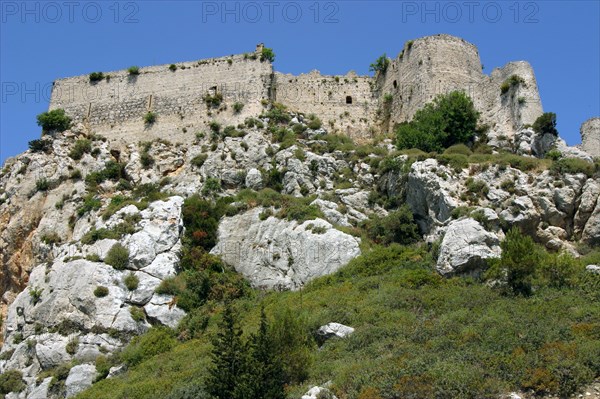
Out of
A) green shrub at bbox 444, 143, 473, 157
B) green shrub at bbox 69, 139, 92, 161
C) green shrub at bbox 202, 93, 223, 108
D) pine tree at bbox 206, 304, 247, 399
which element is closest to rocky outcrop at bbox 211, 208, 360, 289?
green shrub at bbox 444, 143, 473, 157

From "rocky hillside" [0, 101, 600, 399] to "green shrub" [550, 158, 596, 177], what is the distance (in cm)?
6

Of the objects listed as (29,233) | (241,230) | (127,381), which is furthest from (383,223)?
(29,233)

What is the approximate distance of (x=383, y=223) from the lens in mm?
33094

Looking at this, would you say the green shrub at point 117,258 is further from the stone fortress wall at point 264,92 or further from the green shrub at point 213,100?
the green shrub at point 213,100

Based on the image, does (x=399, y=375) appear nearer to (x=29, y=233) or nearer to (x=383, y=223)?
(x=383, y=223)

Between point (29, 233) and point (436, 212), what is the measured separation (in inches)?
761

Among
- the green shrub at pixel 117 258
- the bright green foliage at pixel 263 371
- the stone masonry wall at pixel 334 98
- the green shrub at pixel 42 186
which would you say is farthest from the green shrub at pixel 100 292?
the stone masonry wall at pixel 334 98

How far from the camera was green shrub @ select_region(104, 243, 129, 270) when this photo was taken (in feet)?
107

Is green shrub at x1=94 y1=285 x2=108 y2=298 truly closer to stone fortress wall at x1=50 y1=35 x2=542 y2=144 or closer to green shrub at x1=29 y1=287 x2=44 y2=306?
green shrub at x1=29 y1=287 x2=44 y2=306

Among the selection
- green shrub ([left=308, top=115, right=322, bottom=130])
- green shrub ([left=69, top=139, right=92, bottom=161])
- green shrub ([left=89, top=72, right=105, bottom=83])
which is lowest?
green shrub ([left=69, top=139, right=92, bottom=161])

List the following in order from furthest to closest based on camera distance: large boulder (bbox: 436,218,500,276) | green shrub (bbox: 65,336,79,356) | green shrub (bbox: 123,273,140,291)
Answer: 1. green shrub (bbox: 123,273,140,291)
2. green shrub (bbox: 65,336,79,356)
3. large boulder (bbox: 436,218,500,276)

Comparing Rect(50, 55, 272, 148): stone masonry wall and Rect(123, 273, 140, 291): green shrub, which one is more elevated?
Rect(50, 55, 272, 148): stone masonry wall

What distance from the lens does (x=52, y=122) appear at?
43.5 meters

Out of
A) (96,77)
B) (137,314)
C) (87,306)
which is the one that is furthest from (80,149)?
(137,314)
